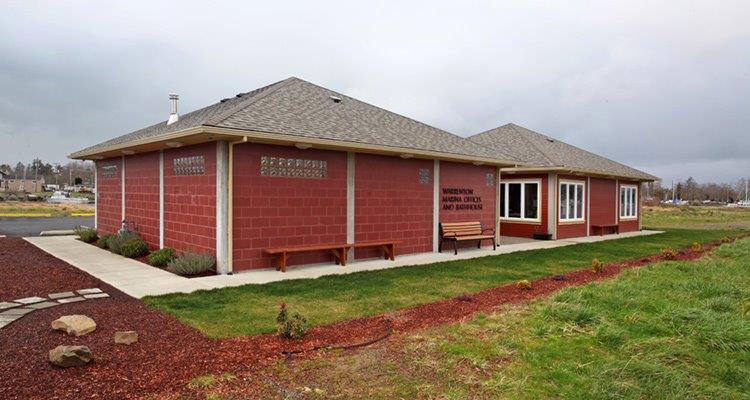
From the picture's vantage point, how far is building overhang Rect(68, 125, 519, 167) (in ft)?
26.6

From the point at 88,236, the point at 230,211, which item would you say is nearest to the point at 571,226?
the point at 230,211

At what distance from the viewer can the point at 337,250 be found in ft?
33.6

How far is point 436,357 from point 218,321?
2741mm

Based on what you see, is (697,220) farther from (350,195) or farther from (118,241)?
(118,241)

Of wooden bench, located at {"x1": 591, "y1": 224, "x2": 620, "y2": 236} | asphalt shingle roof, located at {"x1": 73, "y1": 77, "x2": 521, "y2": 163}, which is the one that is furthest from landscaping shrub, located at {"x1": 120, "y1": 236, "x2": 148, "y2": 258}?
wooden bench, located at {"x1": 591, "y1": 224, "x2": 620, "y2": 236}

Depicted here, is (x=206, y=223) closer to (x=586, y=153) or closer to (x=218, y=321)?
(x=218, y=321)

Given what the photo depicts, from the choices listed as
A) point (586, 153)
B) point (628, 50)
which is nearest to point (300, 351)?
point (628, 50)

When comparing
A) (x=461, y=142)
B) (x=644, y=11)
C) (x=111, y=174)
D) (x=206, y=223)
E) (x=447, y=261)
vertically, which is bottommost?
(x=447, y=261)

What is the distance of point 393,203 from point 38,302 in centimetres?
751

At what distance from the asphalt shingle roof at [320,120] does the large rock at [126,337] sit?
4.34 metres

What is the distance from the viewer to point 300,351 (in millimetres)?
4453

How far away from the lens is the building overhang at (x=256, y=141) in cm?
811

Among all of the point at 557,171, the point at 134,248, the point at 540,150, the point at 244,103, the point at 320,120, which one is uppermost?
the point at 244,103

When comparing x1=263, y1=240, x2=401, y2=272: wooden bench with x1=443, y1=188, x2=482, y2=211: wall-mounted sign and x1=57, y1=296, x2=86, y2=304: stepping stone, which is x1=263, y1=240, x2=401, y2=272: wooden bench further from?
x1=57, y1=296, x2=86, y2=304: stepping stone
